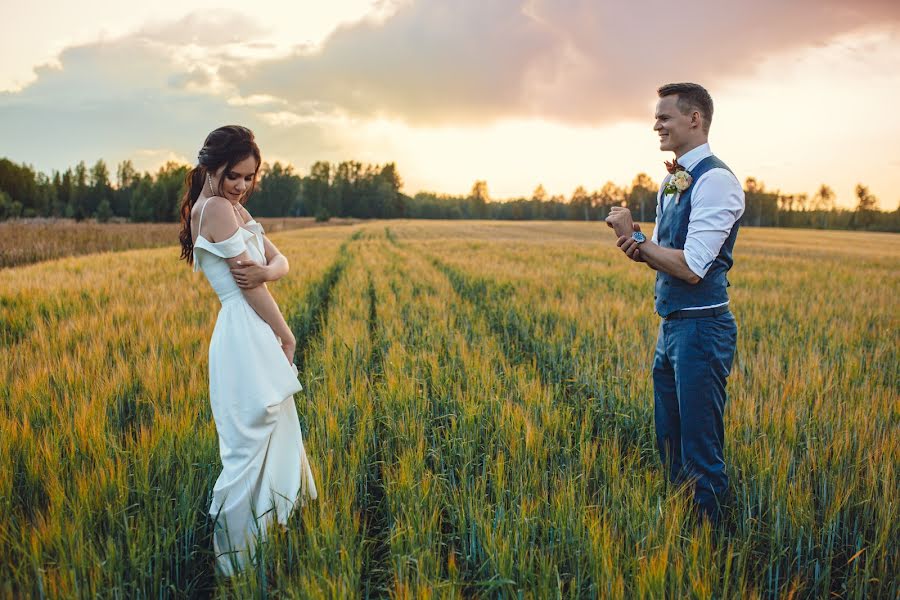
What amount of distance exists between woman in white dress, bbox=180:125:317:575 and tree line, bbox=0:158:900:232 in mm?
76554

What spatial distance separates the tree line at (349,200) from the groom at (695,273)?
3022 inches

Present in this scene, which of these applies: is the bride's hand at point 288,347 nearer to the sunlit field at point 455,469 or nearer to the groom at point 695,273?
the sunlit field at point 455,469

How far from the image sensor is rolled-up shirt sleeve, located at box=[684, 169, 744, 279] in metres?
2.38

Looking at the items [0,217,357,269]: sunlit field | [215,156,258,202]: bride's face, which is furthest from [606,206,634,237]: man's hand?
[0,217,357,269]: sunlit field

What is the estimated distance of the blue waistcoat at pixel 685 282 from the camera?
2.54m

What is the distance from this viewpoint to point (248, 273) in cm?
222

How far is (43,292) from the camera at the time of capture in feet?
24.4

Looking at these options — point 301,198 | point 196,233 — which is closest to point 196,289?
point 196,233

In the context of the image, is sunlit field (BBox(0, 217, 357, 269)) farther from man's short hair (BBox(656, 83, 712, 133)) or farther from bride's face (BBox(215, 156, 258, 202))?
man's short hair (BBox(656, 83, 712, 133))

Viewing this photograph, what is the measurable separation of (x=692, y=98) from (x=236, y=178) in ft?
7.39

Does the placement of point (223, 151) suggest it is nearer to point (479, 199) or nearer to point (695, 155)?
point (695, 155)

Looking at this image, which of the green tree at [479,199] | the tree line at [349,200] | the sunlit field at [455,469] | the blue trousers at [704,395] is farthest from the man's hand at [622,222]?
the green tree at [479,199]

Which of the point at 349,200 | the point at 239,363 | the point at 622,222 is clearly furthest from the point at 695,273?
the point at 349,200

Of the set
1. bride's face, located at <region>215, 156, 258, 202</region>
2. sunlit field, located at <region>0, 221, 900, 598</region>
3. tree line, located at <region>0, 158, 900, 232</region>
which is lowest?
sunlit field, located at <region>0, 221, 900, 598</region>
